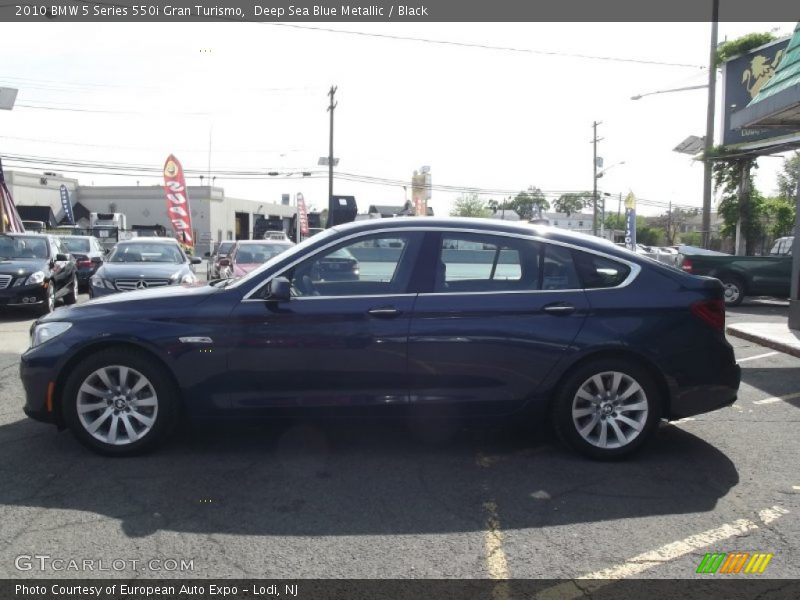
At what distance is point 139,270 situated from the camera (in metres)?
11.7

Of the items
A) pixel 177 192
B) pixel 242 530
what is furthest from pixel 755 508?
pixel 177 192

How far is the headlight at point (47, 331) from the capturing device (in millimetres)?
4941

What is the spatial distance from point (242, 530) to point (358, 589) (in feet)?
2.94

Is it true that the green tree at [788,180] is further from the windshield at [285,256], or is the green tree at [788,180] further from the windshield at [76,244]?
the windshield at [285,256]

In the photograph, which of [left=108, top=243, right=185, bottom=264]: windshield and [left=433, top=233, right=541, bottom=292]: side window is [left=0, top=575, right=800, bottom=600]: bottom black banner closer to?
[left=433, top=233, right=541, bottom=292]: side window

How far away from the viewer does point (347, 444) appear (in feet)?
17.5

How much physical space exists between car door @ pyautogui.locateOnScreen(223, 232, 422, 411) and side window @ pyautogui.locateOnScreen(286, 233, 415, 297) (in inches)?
5.5

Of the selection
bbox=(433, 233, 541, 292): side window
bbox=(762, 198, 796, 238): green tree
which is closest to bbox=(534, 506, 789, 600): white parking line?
bbox=(433, 233, 541, 292): side window

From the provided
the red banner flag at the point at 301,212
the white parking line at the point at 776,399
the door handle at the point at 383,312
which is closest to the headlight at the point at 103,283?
the door handle at the point at 383,312

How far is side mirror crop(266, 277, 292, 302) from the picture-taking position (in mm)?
4762

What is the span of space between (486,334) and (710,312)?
1.67 m

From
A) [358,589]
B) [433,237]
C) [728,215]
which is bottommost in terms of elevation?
[358,589]

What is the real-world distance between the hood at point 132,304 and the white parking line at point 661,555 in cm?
304

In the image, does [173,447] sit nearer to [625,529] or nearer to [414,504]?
[414,504]
